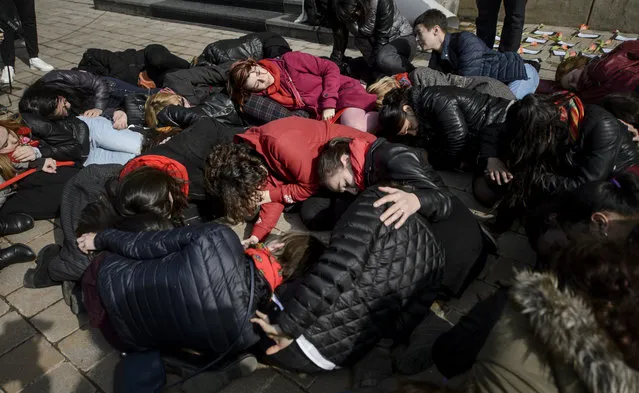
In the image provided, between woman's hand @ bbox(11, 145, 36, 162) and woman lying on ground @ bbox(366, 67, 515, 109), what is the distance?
2.79 m

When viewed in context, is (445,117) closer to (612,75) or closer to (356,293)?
(612,75)

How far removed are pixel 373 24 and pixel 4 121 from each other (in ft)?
11.8

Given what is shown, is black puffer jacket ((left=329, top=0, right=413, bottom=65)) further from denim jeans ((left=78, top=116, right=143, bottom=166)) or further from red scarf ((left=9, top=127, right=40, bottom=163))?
red scarf ((left=9, top=127, right=40, bottom=163))

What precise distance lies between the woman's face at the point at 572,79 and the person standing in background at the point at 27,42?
6.40 meters

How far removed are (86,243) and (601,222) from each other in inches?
108

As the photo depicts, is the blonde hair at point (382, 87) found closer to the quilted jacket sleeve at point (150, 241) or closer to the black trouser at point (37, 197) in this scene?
the quilted jacket sleeve at point (150, 241)

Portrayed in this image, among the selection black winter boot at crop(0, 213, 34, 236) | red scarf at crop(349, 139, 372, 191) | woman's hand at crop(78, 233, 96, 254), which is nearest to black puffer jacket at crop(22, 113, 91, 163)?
black winter boot at crop(0, 213, 34, 236)

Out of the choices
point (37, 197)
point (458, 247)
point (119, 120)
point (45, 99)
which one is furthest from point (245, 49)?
point (458, 247)

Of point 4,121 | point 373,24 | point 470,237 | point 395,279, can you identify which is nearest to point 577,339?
point 395,279

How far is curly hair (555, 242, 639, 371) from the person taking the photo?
1.14 meters

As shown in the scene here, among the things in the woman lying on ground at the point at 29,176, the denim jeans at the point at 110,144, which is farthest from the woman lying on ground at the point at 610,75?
the woman lying on ground at the point at 29,176

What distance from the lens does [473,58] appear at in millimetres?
4266

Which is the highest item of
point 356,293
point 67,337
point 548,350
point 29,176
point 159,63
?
point 548,350

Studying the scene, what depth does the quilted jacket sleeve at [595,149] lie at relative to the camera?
278 centimetres
